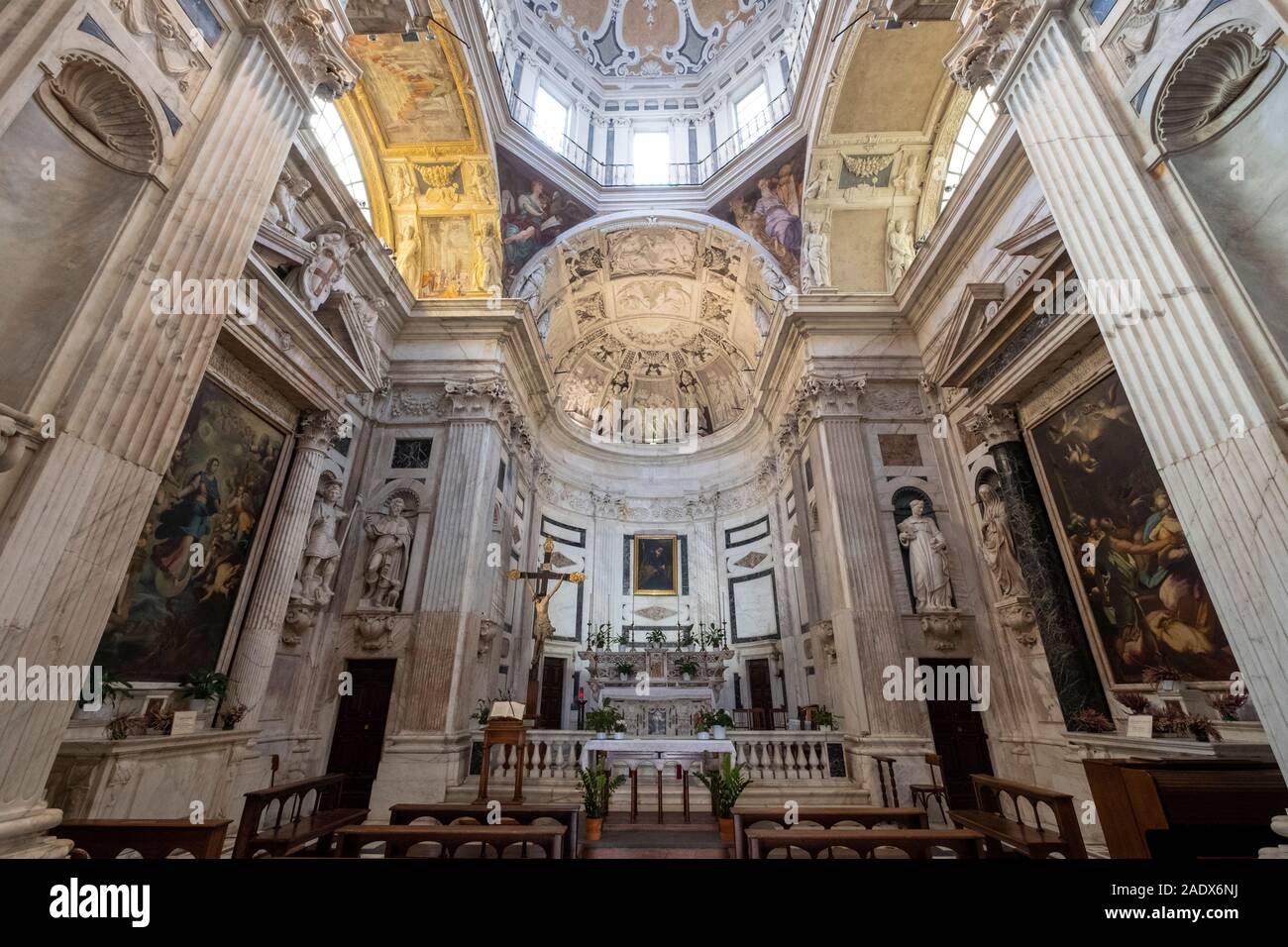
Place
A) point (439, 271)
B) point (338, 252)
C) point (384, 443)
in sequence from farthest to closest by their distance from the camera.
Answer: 1. point (439, 271)
2. point (384, 443)
3. point (338, 252)

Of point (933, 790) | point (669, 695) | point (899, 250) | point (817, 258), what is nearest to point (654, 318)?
point (817, 258)

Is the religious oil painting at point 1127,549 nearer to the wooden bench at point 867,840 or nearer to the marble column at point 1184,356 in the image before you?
the marble column at point 1184,356

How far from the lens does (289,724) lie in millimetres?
8742

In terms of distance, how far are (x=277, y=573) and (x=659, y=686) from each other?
29.8 ft

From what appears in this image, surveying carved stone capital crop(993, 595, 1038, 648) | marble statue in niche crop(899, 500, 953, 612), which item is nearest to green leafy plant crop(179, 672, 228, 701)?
marble statue in niche crop(899, 500, 953, 612)

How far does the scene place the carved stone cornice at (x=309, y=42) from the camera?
553 centimetres

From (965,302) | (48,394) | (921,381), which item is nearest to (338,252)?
(48,394)

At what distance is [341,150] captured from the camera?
11.1 metres

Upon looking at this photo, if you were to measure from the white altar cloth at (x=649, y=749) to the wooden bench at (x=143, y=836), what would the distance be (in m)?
5.72

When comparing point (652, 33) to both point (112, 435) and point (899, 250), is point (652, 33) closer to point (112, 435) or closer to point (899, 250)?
point (899, 250)

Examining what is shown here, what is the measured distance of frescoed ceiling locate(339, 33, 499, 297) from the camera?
1113cm

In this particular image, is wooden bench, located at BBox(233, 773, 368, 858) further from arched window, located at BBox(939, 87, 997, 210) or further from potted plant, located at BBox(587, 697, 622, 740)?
arched window, located at BBox(939, 87, 997, 210)
